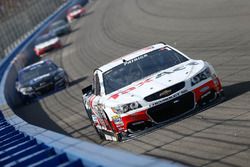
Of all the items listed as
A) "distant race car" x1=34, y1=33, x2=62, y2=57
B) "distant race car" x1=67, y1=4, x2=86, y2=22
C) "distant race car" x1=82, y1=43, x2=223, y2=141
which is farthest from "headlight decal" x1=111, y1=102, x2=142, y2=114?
"distant race car" x1=67, y1=4, x2=86, y2=22

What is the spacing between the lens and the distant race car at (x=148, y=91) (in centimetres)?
1028

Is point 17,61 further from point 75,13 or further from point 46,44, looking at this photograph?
point 75,13

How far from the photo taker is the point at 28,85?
23250 millimetres

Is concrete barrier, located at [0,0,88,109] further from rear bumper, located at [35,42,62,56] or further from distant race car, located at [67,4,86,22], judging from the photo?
distant race car, located at [67,4,86,22]

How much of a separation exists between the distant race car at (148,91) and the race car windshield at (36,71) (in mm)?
11988

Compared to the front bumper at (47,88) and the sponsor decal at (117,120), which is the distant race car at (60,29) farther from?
the sponsor decal at (117,120)

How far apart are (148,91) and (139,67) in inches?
47.3

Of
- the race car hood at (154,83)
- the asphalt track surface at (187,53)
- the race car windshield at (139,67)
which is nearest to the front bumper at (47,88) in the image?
the asphalt track surface at (187,53)

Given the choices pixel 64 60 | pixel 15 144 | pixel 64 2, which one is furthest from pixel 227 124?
pixel 64 2

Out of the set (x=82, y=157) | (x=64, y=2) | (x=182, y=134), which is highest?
(x=82, y=157)

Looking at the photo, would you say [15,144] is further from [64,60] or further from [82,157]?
[64,60]

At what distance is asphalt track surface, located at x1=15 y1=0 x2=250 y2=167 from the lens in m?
8.77

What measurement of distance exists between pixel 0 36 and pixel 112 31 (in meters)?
5.95

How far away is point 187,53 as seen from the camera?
1977cm
